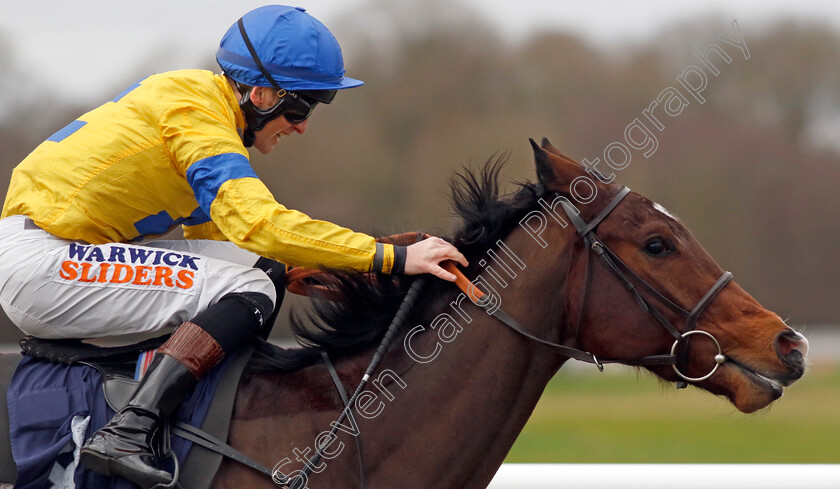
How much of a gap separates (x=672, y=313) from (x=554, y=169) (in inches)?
23.1

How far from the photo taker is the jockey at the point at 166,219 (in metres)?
2.47

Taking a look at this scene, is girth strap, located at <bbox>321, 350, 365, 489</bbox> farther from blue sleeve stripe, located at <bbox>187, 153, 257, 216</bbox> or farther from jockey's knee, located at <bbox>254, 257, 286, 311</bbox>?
blue sleeve stripe, located at <bbox>187, 153, 257, 216</bbox>

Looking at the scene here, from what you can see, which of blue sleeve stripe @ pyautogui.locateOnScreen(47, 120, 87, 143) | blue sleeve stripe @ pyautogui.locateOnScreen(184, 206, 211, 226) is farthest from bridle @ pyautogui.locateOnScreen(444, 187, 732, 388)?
blue sleeve stripe @ pyautogui.locateOnScreen(47, 120, 87, 143)

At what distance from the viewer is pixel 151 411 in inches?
92.6

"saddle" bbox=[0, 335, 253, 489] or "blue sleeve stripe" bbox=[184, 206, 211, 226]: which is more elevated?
"blue sleeve stripe" bbox=[184, 206, 211, 226]

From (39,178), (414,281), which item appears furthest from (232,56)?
(414,281)

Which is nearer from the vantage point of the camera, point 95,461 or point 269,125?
point 95,461

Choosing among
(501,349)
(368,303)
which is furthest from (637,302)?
(368,303)

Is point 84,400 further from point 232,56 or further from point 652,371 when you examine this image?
point 652,371

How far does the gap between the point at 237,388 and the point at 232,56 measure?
1.09 metres

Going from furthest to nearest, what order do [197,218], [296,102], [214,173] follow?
[197,218] → [296,102] → [214,173]

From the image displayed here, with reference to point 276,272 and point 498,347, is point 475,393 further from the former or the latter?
point 276,272

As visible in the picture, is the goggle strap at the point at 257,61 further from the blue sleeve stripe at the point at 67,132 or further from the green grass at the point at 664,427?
the green grass at the point at 664,427

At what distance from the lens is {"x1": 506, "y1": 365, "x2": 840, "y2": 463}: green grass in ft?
28.9
